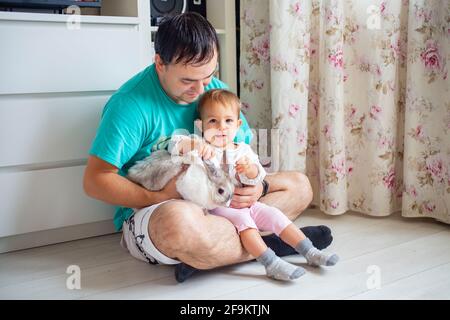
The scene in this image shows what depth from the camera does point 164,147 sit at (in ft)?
4.95

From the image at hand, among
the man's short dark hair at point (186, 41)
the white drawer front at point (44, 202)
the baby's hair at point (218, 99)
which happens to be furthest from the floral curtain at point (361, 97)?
the white drawer front at point (44, 202)

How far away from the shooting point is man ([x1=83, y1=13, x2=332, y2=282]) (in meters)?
1.35

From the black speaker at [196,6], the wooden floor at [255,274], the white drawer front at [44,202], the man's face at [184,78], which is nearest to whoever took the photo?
the wooden floor at [255,274]

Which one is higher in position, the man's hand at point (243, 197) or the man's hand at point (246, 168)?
the man's hand at point (246, 168)

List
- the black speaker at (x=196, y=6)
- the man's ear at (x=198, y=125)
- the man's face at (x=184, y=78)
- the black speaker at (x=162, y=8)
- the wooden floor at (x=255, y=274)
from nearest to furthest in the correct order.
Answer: the wooden floor at (x=255, y=274) → the man's face at (x=184, y=78) → the man's ear at (x=198, y=125) → the black speaker at (x=162, y=8) → the black speaker at (x=196, y=6)

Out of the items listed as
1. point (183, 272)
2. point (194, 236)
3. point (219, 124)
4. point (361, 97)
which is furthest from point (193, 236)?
point (361, 97)

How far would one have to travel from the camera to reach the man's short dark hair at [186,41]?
1.38 metres

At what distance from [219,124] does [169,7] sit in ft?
2.47

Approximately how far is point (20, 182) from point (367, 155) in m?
1.17

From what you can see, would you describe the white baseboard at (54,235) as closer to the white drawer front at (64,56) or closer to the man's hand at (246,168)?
the white drawer front at (64,56)

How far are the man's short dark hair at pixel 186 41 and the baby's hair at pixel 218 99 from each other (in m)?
0.12

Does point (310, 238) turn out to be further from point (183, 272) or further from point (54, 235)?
point (54, 235)

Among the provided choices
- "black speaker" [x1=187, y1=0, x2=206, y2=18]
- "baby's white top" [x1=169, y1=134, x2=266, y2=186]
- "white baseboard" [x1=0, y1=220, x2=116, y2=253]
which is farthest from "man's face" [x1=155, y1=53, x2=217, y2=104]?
"black speaker" [x1=187, y1=0, x2=206, y2=18]

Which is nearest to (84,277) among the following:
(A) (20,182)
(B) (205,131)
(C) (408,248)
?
(A) (20,182)
